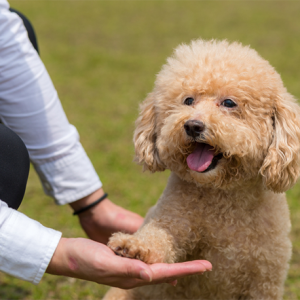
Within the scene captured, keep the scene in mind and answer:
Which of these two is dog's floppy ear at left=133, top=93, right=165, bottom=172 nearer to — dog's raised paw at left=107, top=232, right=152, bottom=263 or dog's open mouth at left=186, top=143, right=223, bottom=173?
dog's open mouth at left=186, top=143, right=223, bottom=173

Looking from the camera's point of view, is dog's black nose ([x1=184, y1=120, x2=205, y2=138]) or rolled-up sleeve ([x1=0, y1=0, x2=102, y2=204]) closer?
dog's black nose ([x1=184, y1=120, x2=205, y2=138])

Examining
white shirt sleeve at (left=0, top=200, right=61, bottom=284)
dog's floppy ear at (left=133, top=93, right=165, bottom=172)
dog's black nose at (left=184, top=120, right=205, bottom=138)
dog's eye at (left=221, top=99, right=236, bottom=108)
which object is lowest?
white shirt sleeve at (left=0, top=200, right=61, bottom=284)

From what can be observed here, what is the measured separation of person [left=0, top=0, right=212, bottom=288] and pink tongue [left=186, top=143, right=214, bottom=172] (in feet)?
1.02

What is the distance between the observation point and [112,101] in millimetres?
5332

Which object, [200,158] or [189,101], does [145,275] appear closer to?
[200,158]

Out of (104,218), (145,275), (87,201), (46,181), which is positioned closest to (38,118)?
(46,181)

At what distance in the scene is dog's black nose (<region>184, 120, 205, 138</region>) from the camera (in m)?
1.37

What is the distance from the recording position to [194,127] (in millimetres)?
1379

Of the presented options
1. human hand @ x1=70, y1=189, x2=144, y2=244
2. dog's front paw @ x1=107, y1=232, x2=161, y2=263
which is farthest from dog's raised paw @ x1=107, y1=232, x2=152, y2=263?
human hand @ x1=70, y1=189, x2=144, y2=244

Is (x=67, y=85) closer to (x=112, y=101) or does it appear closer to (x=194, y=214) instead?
(x=112, y=101)

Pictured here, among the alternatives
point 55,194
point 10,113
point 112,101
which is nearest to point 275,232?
point 55,194

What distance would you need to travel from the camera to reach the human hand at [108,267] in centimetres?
125

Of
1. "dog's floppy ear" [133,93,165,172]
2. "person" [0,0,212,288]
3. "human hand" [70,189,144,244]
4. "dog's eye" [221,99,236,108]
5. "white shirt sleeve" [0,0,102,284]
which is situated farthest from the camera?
"human hand" [70,189,144,244]

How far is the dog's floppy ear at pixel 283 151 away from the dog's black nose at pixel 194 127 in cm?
25
